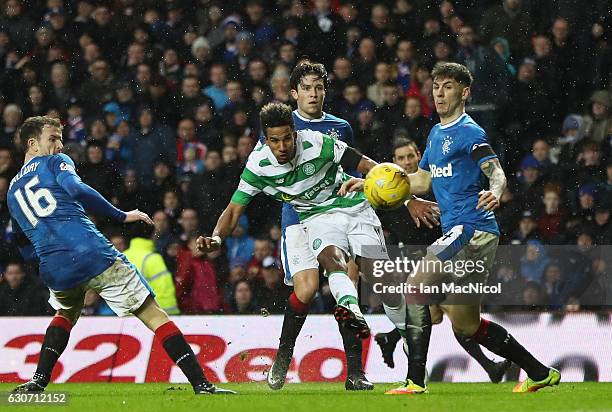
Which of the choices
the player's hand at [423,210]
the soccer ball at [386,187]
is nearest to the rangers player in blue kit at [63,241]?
the soccer ball at [386,187]

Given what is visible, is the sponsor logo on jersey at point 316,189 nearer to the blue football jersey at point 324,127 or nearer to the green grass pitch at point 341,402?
Answer: the blue football jersey at point 324,127

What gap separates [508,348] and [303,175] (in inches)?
74.3

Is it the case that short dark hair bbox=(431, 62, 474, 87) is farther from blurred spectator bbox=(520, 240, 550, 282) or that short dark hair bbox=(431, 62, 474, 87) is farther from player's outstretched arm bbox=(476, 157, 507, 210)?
blurred spectator bbox=(520, 240, 550, 282)

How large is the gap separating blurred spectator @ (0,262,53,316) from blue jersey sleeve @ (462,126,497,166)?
6.12m

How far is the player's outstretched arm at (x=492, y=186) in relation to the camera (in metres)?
7.54

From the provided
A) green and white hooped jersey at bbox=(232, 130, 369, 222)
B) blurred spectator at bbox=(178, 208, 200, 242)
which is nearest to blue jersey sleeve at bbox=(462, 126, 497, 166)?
green and white hooped jersey at bbox=(232, 130, 369, 222)

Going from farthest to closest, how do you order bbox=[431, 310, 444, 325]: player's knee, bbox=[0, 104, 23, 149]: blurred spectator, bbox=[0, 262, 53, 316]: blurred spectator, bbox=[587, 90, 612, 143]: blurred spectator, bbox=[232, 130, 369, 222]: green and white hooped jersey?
1. bbox=[0, 104, 23, 149]: blurred spectator
2. bbox=[587, 90, 612, 143]: blurred spectator
3. bbox=[0, 262, 53, 316]: blurred spectator
4. bbox=[431, 310, 444, 325]: player's knee
5. bbox=[232, 130, 369, 222]: green and white hooped jersey

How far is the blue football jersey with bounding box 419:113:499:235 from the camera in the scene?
8297mm

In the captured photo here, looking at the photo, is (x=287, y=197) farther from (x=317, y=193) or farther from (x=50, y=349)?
(x=50, y=349)

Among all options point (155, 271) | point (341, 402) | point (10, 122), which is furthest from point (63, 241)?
point (10, 122)

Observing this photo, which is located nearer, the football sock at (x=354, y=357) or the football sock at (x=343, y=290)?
the football sock at (x=343, y=290)

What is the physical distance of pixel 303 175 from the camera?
28.6ft

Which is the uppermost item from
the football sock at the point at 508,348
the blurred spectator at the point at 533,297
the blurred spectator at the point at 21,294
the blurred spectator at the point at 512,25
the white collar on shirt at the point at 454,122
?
the blurred spectator at the point at 512,25

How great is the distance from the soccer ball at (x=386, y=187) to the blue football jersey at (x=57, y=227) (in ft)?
6.31
